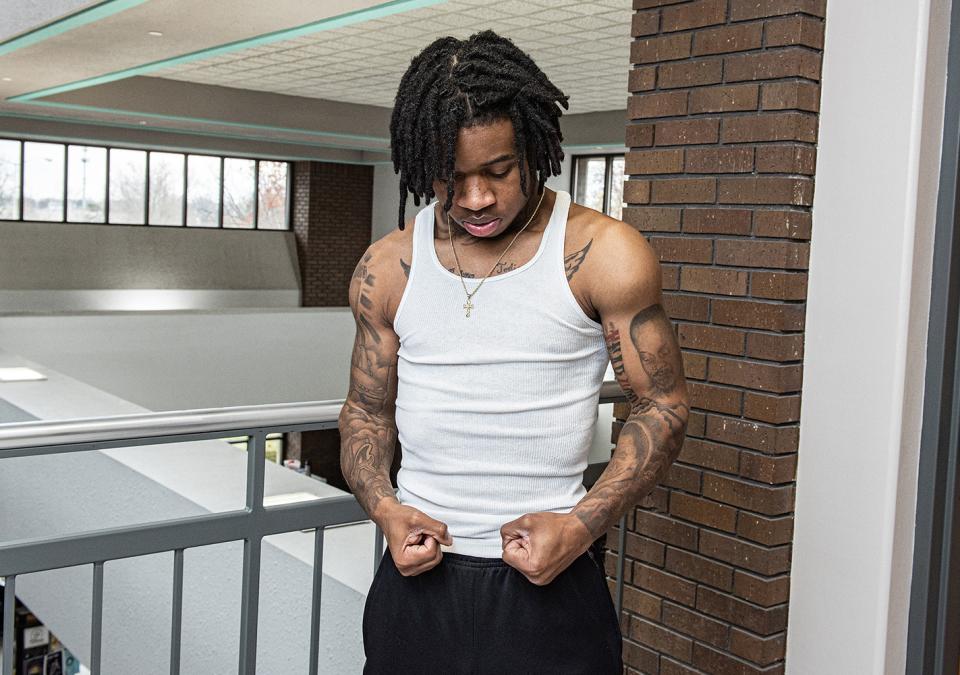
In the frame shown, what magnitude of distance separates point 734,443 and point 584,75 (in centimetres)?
751

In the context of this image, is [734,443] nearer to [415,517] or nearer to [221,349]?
[415,517]

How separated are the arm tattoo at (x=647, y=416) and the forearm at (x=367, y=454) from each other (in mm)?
331

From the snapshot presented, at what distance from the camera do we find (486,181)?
142 centimetres

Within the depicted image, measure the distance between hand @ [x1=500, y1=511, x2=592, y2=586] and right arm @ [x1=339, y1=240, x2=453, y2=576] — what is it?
248mm

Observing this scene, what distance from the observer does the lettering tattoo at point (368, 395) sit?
1659 millimetres

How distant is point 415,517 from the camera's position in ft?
4.66

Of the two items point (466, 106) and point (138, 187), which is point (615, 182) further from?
point (466, 106)

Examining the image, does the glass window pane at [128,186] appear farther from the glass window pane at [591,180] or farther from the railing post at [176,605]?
the railing post at [176,605]

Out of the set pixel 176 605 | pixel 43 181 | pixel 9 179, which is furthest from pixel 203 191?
pixel 176 605

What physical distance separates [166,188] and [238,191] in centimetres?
129

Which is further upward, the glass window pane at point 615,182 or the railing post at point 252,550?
the glass window pane at point 615,182

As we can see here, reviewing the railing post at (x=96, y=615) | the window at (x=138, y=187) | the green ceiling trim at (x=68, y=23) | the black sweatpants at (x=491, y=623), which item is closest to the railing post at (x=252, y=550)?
the railing post at (x=96, y=615)

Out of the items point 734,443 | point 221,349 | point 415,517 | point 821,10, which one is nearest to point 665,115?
point 821,10

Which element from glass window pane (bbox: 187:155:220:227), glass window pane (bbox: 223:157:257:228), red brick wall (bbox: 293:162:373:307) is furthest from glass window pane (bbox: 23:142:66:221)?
red brick wall (bbox: 293:162:373:307)
